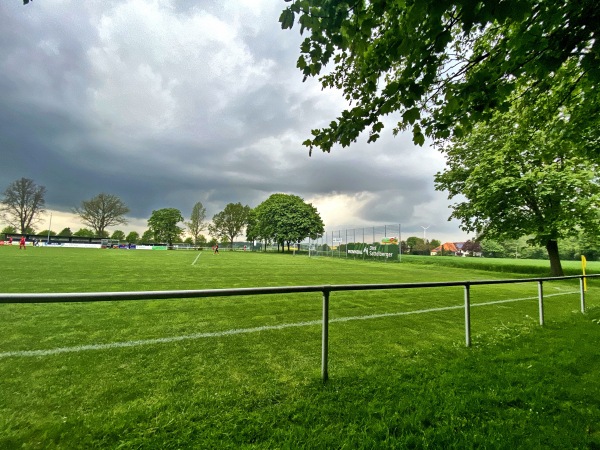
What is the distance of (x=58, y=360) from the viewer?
329 centimetres

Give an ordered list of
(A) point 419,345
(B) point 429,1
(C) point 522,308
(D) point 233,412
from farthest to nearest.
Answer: (C) point 522,308 → (A) point 419,345 → (D) point 233,412 → (B) point 429,1

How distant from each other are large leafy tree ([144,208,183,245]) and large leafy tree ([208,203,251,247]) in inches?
399

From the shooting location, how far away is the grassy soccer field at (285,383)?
2.05m

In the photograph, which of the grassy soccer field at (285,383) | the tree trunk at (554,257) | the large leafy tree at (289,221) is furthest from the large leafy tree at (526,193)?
the large leafy tree at (289,221)

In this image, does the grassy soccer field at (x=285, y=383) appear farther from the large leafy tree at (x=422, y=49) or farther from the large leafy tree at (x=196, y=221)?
the large leafy tree at (x=196, y=221)

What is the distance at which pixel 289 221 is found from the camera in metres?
62.3

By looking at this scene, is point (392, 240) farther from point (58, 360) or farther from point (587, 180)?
point (58, 360)

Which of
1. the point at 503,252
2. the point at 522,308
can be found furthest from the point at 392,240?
the point at 503,252

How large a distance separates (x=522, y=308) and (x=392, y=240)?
29559 mm

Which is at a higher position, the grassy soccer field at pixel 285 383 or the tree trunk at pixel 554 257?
the tree trunk at pixel 554 257

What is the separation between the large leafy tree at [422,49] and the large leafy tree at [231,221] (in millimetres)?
83795

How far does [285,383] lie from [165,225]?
91.0m

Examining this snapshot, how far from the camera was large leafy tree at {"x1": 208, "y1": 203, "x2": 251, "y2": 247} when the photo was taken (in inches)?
3386

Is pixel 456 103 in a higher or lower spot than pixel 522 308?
higher
